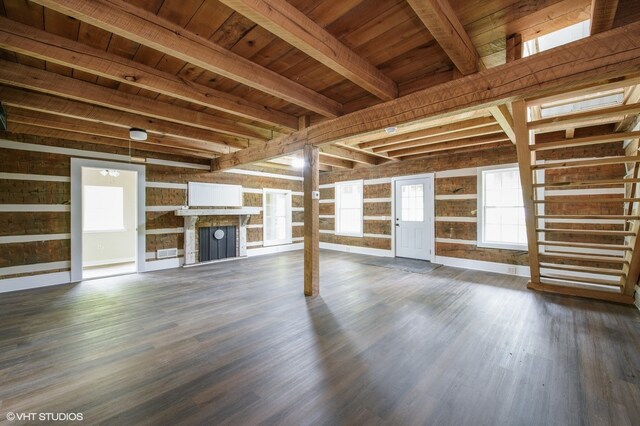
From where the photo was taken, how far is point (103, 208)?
631cm

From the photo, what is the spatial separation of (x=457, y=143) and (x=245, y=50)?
4.36m

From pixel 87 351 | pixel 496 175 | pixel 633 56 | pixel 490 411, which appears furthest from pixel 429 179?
pixel 87 351

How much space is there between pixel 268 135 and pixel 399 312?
3454mm

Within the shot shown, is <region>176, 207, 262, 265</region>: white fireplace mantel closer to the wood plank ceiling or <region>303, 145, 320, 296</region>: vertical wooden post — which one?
the wood plank ceiling

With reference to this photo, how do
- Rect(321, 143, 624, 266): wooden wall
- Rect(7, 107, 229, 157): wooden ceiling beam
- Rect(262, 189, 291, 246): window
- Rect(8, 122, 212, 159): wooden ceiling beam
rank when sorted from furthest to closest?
1. Rect(262, 189, 291, 246): window
2. Rect(321, 143, 624, 266): wooden wall
3. Rect(8, 122, 212, 159): wooden ceiling beam
4. Rect(7, 107, 229, 157): wooden ceiling beam

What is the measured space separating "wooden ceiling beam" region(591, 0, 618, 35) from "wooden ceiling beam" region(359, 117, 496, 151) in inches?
80.7

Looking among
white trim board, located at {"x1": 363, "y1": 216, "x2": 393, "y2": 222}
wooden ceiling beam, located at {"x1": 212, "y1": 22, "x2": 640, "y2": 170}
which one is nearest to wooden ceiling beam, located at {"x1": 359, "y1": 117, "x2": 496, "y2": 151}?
wooden ceiling beam, located at {"x1": 212, "y1": 22, "x2": 640, "y2": 170}

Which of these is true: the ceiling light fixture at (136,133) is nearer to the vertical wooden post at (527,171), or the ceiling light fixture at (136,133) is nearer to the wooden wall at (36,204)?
the wooden wall at (36,204)

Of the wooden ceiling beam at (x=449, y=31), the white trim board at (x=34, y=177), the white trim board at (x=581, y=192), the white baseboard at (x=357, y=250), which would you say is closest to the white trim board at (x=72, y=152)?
the white trim board at (x=34, y=177)

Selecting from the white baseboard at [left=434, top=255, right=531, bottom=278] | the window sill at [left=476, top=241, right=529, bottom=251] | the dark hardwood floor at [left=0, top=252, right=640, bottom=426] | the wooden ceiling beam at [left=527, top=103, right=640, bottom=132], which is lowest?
the dark hardwood floor at [left=0, top=252, right=640, bottom=426]

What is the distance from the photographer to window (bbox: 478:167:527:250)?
500 centimetres

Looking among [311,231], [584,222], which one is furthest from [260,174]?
[584,222]

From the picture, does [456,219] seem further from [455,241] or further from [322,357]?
[322,357]

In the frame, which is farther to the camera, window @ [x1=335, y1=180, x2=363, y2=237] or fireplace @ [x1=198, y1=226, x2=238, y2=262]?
window @ [x1=335, y1=180, x2=363, y2=237]
